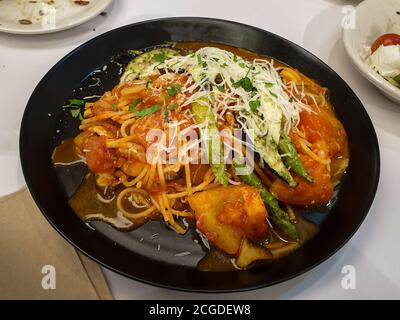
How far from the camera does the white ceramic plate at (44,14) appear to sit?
2.38 metres

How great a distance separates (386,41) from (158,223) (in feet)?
5.44

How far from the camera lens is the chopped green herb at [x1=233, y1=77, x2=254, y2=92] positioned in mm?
1940

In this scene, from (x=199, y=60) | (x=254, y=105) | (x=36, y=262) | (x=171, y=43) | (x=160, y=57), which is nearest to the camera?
(x=36, y=262)

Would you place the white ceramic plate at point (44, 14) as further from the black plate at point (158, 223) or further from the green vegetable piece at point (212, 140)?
the green vegetable piece at point (212, 140)

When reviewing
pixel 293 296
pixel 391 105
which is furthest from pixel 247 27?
pixel 293 296

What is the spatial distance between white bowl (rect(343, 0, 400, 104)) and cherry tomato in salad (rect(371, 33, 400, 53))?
59 mm

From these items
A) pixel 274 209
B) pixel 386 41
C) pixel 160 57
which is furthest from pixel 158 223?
pixel 386 41

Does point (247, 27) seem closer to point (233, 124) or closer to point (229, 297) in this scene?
point (233, 124)

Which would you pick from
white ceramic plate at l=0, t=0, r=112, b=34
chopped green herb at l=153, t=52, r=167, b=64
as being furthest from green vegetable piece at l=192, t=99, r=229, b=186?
white ceramic plate at l=0, t=0, r=112, b=34

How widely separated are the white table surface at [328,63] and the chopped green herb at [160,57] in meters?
0.58

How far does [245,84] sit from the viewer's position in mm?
1938

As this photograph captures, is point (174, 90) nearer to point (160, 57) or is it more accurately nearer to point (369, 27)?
point (160, 57)

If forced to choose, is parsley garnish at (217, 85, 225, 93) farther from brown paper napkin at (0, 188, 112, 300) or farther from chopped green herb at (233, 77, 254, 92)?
brown paper napkin at (0, 188, 112, 300)

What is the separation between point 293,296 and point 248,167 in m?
0.55
